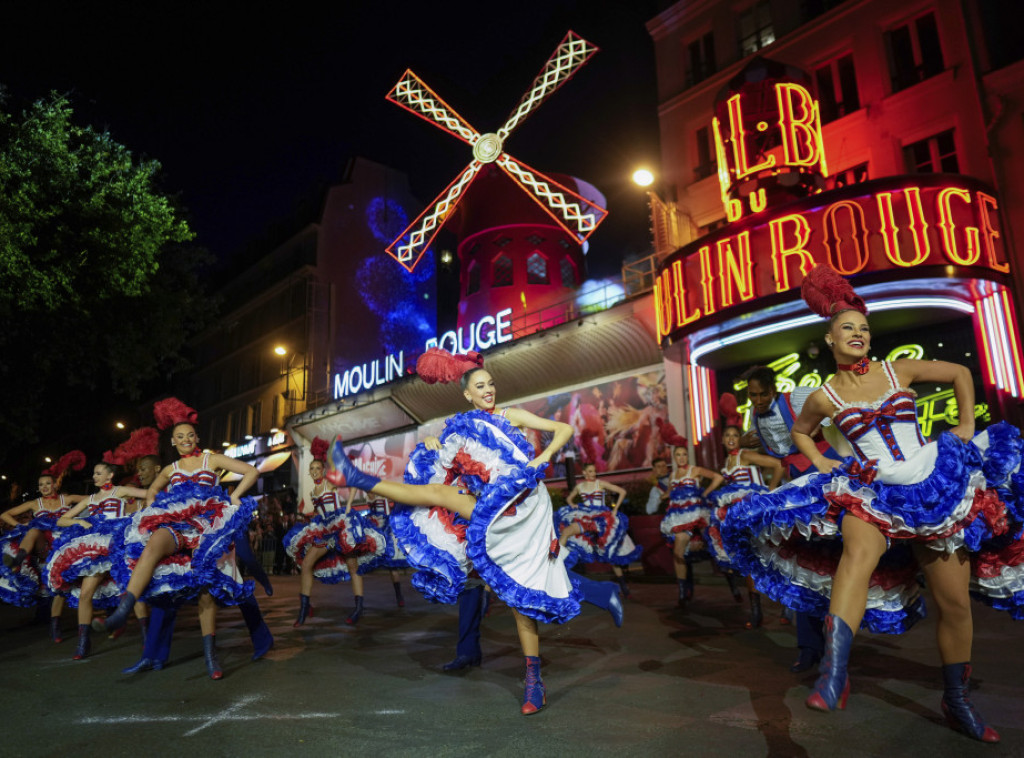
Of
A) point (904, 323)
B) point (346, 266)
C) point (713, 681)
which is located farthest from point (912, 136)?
point (346, 266)

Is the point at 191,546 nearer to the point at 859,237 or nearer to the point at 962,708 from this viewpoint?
the point at 962,708

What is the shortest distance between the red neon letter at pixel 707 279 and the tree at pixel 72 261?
10.8m

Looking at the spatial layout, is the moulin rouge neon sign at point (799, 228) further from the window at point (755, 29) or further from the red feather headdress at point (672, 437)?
the red feather headdress at point (672, 437)

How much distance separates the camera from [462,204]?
27.2 metres

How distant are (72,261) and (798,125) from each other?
14.6 metres

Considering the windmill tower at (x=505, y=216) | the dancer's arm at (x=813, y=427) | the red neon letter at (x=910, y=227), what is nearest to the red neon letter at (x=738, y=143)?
the red neon letter at (x=910, y=227)

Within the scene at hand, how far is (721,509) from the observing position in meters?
6.91

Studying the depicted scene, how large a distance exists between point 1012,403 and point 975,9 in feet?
26.7

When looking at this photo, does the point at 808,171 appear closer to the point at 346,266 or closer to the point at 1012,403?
the point at 1012,403

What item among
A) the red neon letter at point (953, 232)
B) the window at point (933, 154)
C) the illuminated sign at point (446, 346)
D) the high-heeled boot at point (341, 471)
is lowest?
the high-heeled boot at point (341, 471)

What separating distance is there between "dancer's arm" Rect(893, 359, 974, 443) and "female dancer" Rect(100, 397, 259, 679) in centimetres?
502

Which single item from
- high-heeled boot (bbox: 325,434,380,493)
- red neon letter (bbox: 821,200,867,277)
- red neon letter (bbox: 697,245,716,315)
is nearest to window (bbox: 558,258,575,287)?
red neon letter (bbox: 697,245,716,315)

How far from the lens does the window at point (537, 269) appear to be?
2467 centimetres

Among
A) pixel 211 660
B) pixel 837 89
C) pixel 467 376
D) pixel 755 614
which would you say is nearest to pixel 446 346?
pixel 837 89
